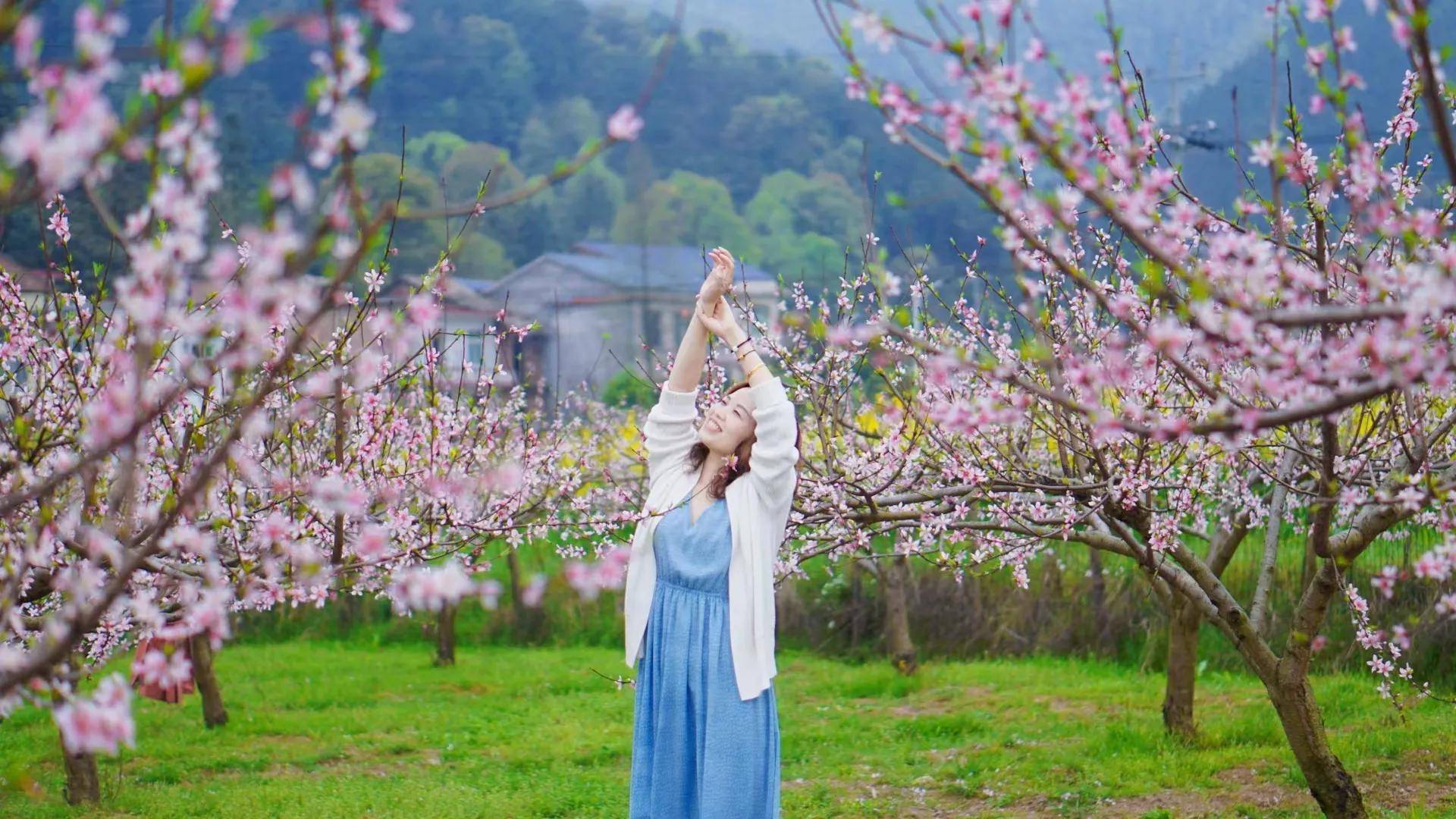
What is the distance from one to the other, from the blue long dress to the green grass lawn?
2419mm

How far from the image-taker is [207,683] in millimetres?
7871

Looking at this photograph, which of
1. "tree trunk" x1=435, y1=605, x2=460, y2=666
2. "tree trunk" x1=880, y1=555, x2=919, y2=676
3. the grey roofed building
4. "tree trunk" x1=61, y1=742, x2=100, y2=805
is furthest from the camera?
the grey roofed building

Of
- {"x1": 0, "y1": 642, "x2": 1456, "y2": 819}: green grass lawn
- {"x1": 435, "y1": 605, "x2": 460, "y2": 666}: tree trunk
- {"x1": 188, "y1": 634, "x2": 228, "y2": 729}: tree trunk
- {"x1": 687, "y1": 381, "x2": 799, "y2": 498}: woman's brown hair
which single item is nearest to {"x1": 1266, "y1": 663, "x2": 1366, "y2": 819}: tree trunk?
{"x1": 0, "y1": 642, "x2": 1456, "y2": 819}: green grass lawn

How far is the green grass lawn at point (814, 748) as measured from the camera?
585cm

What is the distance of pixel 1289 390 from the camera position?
2037mm

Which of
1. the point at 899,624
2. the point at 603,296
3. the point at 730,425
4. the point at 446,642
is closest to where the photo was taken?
the point at 730,425

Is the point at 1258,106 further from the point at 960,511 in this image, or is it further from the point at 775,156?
the point at 960,511

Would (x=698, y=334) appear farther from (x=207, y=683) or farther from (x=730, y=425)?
(x=207, y=683)

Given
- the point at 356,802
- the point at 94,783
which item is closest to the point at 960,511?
the point at 356,802

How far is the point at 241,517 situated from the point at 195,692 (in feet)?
21.1

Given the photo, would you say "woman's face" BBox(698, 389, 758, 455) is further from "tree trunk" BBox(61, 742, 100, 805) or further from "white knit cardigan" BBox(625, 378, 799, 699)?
"tree trunk" BBox(61, 742, 100, 805)

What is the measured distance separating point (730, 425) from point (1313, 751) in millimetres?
2483

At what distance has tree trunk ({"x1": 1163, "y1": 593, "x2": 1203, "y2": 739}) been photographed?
19.2ft

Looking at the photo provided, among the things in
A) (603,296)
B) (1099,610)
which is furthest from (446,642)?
(603,296)
